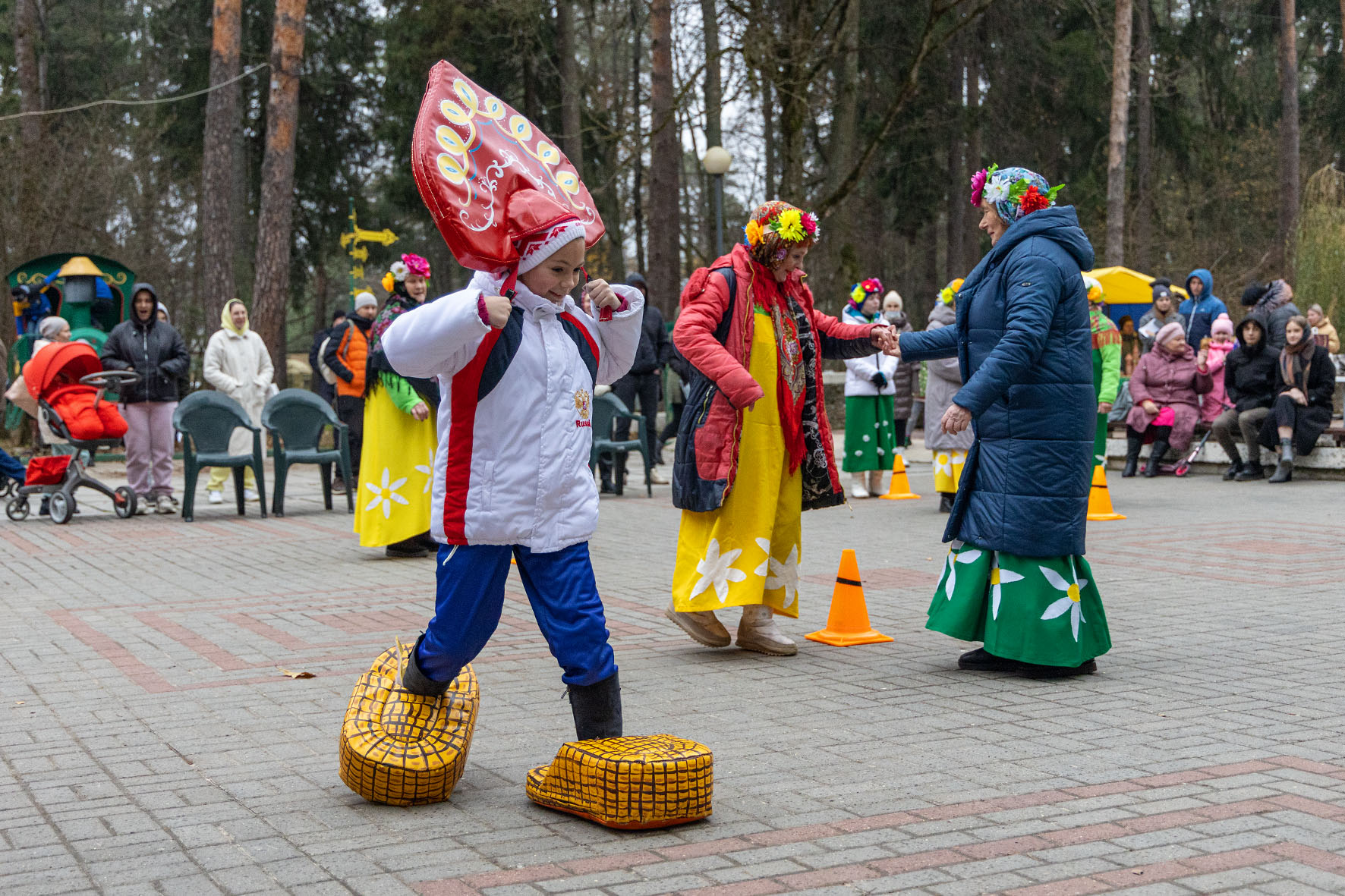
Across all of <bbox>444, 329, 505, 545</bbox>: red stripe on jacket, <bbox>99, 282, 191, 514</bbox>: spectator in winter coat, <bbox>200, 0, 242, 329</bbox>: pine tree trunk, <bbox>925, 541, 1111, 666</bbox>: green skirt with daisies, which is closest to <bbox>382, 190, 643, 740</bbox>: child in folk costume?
<bbox>444, 329, 505, 545</bbox>: red stripe on jacket

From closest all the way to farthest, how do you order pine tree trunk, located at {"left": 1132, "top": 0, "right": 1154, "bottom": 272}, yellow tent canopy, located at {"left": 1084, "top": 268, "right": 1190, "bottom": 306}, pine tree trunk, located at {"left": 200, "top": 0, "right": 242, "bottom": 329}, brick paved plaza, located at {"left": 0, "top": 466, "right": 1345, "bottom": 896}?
1. brick paved plaza, located at {"left": 0, "top": 466, "right": 1345, "bottom": 896}
2. pine tree trunk, located at {"left": 200, "top": 0, "right": 242, "bottom": 329}
3. yellow tent canopy, located at {"left": 1084, "top": 268, "right": 1190, "bottom": 306}
4. pine tree trunk, located at {"left": 1132, "top": 0, "right": 1154, "bottom": 272}

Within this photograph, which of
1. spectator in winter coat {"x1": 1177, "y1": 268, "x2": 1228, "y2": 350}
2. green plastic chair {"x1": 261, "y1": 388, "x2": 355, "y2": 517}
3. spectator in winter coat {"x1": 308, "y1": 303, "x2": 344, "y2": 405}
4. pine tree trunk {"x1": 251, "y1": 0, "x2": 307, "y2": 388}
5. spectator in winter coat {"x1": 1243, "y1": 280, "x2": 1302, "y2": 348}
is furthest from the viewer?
pine tree trunk {"x1": 251, "y1": 0, "x2": 307, "y2": 388}

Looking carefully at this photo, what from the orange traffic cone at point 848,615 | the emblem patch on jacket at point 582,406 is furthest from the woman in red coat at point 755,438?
the emblem patch on jacket at point 582,406

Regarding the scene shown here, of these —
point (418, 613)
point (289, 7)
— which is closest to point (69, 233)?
point (289, 7)

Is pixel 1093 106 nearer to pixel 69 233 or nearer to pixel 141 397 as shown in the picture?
pixel 69 233

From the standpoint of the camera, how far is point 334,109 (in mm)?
29562

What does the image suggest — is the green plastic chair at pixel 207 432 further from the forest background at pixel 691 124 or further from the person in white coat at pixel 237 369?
the forest background at pixel 691 124

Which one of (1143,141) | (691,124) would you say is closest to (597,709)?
(691,124)

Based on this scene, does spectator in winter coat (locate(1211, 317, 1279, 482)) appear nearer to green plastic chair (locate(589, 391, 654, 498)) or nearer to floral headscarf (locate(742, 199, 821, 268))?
green plastic chair (locate(589, 391, 654, 498))

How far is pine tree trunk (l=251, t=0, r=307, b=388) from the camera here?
18344 millimetres

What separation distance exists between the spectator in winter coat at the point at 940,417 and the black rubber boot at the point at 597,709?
8.20 meters

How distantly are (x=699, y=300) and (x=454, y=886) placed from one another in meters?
3.34

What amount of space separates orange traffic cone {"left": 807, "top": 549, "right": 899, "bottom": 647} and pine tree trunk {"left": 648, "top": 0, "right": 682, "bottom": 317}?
14947 mm

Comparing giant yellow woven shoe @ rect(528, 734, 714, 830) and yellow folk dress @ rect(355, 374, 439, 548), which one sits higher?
yellow folk dress @ rect(355, 374, 439, 548)
